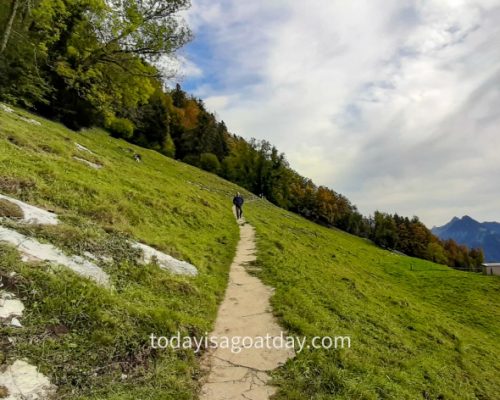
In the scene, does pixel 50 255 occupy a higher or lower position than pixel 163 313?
higher

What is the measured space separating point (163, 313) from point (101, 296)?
1667 millimetres

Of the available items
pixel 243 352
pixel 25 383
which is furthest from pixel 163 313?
pixel 25 383

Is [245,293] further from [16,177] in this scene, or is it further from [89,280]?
[16,177]

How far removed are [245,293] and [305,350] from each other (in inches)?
191

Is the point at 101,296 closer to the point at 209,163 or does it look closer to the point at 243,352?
the point at 243,352

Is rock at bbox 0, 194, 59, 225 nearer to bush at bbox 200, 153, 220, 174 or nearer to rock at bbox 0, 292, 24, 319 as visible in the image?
rock at bbox 0, 292, 24, 319

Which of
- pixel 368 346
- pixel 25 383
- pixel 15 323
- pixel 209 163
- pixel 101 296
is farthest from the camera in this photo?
pixel 209 163

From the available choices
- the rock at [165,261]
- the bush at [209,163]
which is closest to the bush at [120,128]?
the bush at [209,163]

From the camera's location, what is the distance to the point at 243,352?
10.0 metres

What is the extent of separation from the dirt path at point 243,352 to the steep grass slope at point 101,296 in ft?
1.64

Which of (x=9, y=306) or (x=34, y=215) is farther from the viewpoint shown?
(x=34, y=215)

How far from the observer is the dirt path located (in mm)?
8328

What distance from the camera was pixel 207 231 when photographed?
24156 millimetres

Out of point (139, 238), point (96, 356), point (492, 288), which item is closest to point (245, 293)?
point (139, 238)
